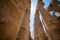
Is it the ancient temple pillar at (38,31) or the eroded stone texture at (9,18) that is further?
the ancient temple pillar at (38,31)

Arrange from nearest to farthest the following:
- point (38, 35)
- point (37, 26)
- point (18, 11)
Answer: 1. point (18, 11)
2. point (38, 35)
3. point (37, 26)

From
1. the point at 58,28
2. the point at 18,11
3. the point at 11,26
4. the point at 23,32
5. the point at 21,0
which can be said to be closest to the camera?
the point at 11,26

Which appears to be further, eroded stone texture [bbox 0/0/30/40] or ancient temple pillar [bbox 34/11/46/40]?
ancient temple pillar [bbox 34/11/46/40]

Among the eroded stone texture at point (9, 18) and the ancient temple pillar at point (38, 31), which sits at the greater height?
the ancient temple pillar at point (38, 31)

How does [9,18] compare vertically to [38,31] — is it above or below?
below

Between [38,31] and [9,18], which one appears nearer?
[9,18]

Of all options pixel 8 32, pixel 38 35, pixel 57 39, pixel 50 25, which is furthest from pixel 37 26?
pixel 8 32

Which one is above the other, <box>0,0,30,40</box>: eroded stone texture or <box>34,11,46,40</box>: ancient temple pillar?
<box>34,11,46,40</box>: ancient temple pillar

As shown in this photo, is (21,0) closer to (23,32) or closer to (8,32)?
(8,32)

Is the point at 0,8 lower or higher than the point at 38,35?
lower

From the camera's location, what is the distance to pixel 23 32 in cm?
537

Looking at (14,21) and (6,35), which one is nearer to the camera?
(6,35)

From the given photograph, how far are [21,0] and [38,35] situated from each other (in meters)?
7.10

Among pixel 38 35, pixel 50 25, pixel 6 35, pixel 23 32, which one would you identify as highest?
pixel 38 35
